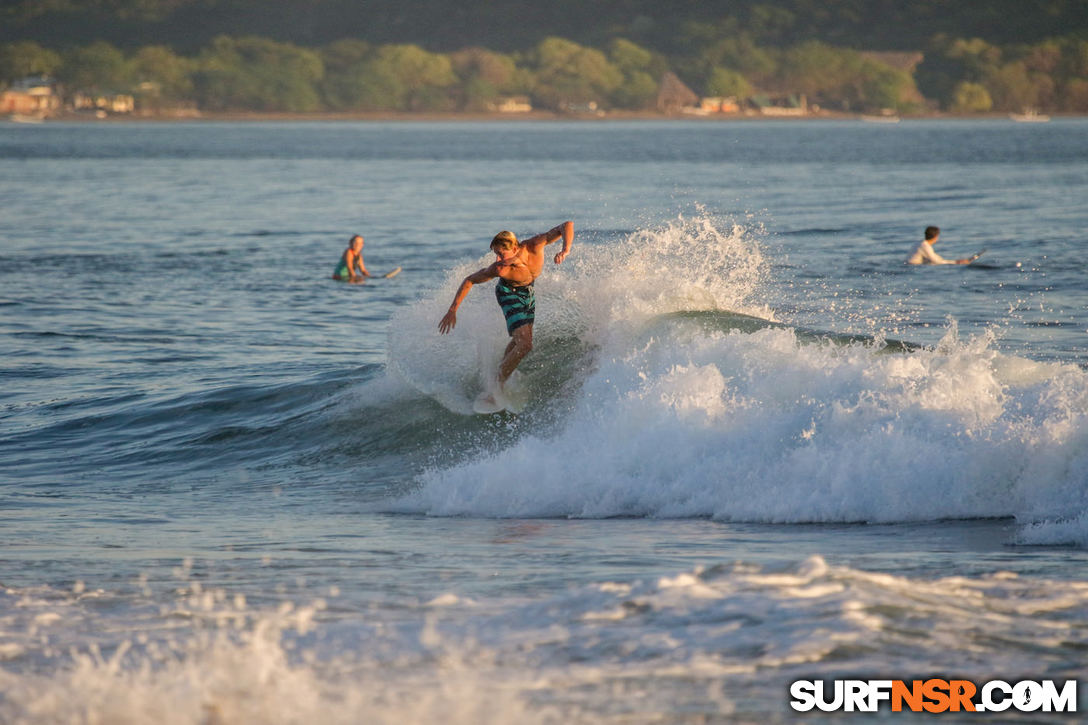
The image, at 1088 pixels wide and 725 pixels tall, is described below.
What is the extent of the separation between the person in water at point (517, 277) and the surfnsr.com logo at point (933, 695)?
6.44 metres

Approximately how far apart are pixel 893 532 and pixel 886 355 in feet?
8.87

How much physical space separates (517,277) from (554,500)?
2.56 meters

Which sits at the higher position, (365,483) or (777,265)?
(777,265)

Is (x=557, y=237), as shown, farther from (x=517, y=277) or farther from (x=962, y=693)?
(x=962, y=693)

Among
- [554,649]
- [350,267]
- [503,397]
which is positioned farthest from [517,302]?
[350,267]

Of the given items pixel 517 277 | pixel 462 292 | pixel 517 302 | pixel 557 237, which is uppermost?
pixel 557 237

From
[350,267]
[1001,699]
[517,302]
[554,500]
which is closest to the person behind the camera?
[1001,699]

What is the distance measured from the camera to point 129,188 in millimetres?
57250

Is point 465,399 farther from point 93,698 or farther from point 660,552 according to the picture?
point 93,698

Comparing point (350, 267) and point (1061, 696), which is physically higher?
point (350, 267)

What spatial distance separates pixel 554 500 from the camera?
10.5m

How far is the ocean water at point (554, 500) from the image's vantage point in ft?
19.9

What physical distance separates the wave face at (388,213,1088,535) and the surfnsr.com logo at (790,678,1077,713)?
3.16m

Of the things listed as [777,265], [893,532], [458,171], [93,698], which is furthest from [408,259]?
[458,171]
